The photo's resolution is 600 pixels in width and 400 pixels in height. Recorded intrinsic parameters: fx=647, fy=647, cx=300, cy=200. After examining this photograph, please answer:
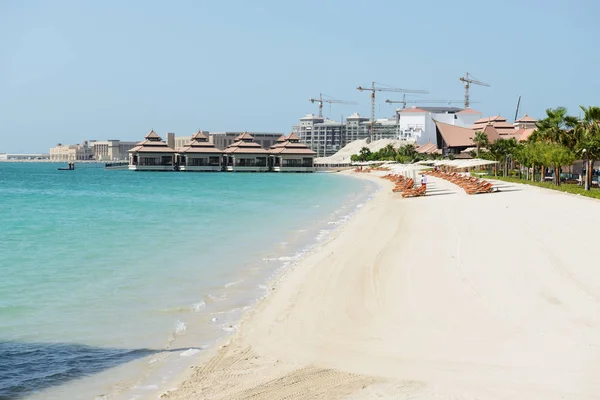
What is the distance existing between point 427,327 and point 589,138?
1048 inches

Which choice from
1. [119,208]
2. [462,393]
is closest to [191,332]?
[462,393]

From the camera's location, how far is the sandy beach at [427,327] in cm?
588

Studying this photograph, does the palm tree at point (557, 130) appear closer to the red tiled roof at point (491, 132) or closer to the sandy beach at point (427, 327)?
the sandy beach at point (427, 327)

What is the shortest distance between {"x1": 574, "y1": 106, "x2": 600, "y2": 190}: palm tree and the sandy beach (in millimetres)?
16091

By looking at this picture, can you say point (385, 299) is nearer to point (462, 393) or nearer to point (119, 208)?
point (462, 393)

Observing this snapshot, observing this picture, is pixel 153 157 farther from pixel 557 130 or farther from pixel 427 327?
pixel 427 327

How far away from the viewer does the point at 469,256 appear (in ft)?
42.7

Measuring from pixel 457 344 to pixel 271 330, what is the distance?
241 cm

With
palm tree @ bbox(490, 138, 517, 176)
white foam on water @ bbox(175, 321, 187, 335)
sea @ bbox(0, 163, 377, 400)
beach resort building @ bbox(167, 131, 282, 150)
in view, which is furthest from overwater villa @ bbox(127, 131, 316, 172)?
white foam on water @ bbox(175, 321, 187, 335)

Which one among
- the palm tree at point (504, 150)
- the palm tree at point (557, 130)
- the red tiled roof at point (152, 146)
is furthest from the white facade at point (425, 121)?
the palm tree at point (557, 130)

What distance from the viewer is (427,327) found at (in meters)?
7.89

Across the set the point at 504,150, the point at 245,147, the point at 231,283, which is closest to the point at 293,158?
the point at 245,147

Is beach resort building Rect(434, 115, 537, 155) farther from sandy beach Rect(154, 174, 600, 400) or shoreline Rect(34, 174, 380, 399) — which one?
shoreline Rect(34, 174, 380, 399)

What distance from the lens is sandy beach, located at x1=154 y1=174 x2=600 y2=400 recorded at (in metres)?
5.88
